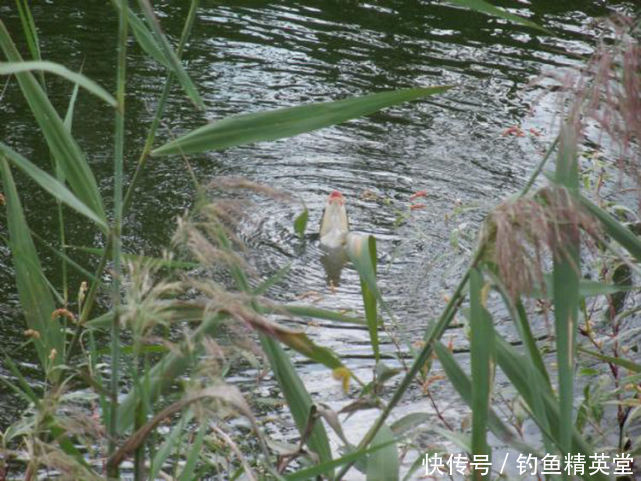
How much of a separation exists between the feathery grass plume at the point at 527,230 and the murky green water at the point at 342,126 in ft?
6.46

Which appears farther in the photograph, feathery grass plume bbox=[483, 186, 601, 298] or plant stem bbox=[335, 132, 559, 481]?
plant stem bbox=[335, 132, 559, 481]

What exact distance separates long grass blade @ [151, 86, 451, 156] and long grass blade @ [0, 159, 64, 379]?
0.43m

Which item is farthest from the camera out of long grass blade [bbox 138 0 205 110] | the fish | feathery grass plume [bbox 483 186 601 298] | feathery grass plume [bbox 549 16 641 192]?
the fish

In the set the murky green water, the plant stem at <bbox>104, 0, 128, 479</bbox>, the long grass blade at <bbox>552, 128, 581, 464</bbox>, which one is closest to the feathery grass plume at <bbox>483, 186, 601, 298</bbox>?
the long grass blade at <bbox>552, 128, 581, 464</bbox>

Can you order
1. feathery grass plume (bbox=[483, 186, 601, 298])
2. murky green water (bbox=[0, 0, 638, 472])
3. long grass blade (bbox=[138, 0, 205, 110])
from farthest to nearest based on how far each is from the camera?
murky green water (bbox=[0, 0, 638, 472]) → long grass blade (bbox=[138, 0, 205, 110]) → feathery grass plume (bbox=[483, 186, 601, 298])

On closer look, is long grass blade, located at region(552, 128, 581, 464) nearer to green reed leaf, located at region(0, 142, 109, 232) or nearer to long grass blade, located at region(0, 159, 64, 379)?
green reed leaf, located at region(0, 142, 109, 232)

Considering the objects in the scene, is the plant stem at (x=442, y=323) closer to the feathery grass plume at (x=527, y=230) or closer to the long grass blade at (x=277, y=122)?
the feathery grass plume at (x=527, y=230)

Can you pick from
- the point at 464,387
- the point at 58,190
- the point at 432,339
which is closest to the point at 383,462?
the point at 464,387

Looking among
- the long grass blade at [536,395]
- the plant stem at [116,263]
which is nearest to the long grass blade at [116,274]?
the plant stem at [116,263]

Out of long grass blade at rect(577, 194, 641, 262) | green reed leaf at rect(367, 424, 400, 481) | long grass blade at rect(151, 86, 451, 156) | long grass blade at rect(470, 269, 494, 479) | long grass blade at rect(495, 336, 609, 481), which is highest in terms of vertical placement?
long grass blade at rect(151, 86, 451, 156)

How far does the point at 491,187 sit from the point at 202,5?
351cm

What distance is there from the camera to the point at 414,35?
820cm

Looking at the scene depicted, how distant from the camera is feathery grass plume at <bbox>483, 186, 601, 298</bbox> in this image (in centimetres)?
152

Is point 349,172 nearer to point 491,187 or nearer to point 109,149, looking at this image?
point 491,187
